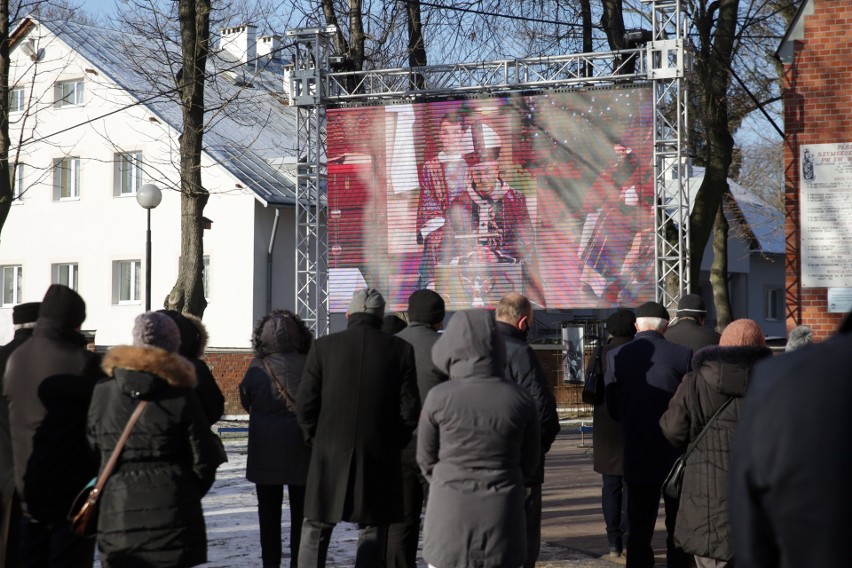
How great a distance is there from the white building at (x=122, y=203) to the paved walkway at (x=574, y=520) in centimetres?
1584

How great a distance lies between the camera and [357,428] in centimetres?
664

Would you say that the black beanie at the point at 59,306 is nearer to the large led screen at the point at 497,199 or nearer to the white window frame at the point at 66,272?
the large led screen at the point at 497,199

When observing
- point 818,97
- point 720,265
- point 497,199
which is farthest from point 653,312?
point 720,265

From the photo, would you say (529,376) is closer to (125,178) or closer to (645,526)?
(645,526)

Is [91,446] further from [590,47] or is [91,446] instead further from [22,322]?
[590,47]

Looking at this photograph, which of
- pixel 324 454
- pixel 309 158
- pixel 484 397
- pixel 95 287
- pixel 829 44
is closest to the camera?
pixel 484 397

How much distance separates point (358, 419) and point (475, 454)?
1404 mm

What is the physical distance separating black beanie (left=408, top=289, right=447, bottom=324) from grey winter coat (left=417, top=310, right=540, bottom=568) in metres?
1.75

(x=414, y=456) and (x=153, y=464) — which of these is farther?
(x=414, y=456)

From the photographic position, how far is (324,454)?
6695 millimetres

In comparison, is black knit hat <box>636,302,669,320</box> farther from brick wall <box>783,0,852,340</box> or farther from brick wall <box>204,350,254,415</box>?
brick wall <box>204,350,254,415</box>

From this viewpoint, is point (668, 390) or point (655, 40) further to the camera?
point (655, 40)

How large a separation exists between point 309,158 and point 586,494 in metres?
9.78

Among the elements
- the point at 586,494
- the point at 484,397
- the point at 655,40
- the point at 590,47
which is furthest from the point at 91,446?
the point at 590,47
